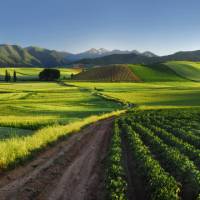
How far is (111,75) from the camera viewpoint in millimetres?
172500

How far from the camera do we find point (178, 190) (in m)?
15.3

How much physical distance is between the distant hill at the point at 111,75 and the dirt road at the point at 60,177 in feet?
457

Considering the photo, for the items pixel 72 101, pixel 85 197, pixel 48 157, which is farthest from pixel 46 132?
pixel 72 101

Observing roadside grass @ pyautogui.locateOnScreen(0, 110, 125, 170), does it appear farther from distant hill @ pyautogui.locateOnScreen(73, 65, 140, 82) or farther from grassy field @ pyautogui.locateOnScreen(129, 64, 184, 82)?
grassy field @ pyautogui.locateOnScreen(129, 64, 184, 82)

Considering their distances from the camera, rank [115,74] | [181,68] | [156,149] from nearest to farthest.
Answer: [156,149]
[115,74]
[181,68]

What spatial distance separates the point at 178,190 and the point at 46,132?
1942 cm

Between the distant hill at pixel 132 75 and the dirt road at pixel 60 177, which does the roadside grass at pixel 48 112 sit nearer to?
the dirt road at pixel 60 177

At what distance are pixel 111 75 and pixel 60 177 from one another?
154238 mm

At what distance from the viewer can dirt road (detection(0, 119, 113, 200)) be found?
1633 cm

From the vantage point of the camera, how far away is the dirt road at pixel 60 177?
16.3 metres

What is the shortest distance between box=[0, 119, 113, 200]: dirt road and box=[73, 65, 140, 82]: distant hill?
139 metres

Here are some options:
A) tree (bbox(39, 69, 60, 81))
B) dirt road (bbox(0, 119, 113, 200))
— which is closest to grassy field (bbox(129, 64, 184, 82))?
tree (bbox(39, 69, 60, 81))

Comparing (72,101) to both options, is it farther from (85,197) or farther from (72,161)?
(85,197)

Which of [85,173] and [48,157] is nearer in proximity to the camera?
[85,173]
